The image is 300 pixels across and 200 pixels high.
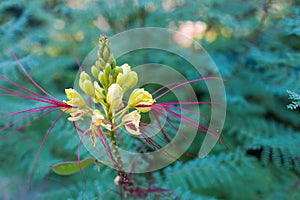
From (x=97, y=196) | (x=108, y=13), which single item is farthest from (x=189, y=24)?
(x=97, y=196)

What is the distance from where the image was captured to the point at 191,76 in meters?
2.19

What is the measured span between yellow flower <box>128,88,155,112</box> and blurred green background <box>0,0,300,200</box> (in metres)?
0.47

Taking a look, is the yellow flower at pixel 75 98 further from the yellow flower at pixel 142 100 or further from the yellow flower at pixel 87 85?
the yellow flower at pixel 142 100

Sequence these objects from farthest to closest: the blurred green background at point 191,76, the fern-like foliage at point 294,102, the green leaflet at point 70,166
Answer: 1. the blurred green background at point 191,76
2. the green leaflet at point 70,166
3. the fern-like foliage at point 294,102

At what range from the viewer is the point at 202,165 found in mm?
1650

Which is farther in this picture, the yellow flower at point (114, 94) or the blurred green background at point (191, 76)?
the blurred green background at point (191, 76)

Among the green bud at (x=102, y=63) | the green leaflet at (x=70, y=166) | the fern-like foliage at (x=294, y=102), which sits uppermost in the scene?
the green bud at (x=102, y=63)

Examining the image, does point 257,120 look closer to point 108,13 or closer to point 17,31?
point 108,13

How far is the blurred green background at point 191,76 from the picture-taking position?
1.67 metres

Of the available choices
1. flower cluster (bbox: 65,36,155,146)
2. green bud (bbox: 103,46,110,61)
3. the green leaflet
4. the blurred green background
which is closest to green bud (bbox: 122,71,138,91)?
flower cluster (bbox: 65,36,155,146)

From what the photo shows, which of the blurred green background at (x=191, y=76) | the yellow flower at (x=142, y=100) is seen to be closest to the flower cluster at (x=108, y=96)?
the yellow flower at (x=142, y=100)

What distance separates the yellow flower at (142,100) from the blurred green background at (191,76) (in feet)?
1.55

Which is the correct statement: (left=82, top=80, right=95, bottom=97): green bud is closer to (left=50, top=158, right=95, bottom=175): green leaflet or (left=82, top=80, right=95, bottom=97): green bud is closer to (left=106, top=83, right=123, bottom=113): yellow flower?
(left=106, top=83, right=123, bottom=113): yellow flower

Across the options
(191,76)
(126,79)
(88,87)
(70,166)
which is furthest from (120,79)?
(191,76)
